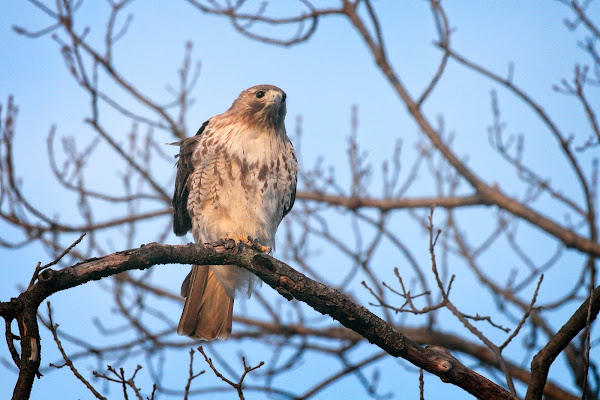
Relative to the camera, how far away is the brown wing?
5.19 m

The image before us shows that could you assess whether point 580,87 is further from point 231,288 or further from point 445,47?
point 231,288

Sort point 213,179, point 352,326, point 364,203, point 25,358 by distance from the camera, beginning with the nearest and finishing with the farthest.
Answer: point 25,358 → point 352,326 → point 213,179 → point 364,203

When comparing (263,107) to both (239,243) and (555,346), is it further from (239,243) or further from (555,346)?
(555,346)

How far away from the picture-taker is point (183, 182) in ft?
17.1

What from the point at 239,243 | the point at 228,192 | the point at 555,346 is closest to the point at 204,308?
the point at 228,192

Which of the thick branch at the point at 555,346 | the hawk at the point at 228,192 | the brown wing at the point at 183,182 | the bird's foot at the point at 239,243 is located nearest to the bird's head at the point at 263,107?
the hawk at the point at 228,192

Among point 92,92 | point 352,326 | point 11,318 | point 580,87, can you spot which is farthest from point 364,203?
point 11,318

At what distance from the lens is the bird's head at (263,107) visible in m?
5.28

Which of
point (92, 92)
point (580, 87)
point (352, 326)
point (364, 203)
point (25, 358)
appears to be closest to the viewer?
point (25, 358)

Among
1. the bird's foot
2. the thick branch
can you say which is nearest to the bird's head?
the bird's foot

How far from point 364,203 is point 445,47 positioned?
193cm

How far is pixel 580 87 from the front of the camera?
596 cm

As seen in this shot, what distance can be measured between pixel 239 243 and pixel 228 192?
1002mm

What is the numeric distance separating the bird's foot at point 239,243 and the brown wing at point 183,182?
57 cm
